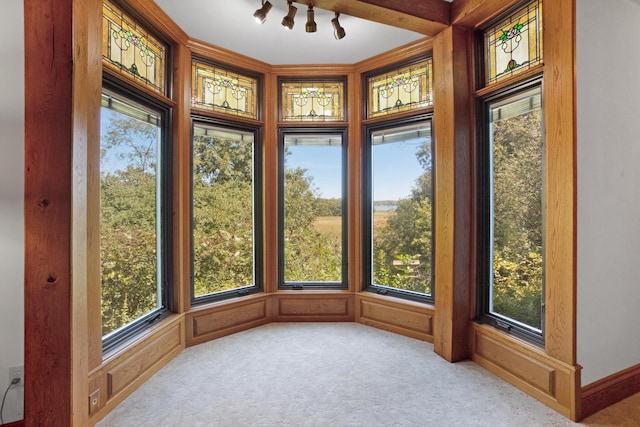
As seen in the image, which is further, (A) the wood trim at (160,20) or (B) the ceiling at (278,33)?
(B) the ceiling at (278,33)

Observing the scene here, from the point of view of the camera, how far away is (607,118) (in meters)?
2.01

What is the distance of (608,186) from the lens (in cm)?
202

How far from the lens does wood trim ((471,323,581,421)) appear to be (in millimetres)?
1908

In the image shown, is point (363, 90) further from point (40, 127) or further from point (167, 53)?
point (40, 127)

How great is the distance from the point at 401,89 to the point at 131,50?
8.22 ft

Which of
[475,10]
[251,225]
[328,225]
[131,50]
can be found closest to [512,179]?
[475,10]

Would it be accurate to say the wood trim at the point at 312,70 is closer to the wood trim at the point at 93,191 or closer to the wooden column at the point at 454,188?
the wooden column at the point at 454,188

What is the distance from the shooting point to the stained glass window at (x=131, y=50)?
2164mm

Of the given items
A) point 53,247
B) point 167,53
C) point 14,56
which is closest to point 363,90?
point 167,53

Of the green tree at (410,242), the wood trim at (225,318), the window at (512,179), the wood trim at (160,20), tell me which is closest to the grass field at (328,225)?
the green tree at (410,242)

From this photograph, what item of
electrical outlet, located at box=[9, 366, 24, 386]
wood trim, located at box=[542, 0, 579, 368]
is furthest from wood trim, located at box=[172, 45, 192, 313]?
wood trim, located at box=[542, 0, 579, 368]

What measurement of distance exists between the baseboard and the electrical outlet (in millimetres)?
3361

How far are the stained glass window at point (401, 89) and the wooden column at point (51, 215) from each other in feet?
8.78

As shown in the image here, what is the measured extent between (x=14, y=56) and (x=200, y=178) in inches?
61.4
